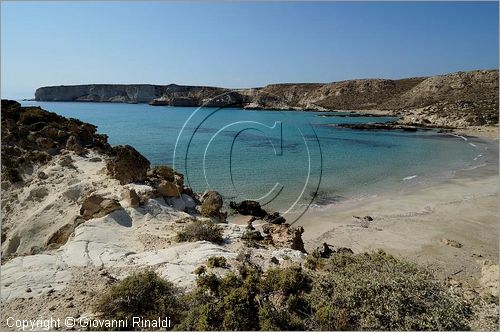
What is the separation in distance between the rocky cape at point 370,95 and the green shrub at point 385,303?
124ft

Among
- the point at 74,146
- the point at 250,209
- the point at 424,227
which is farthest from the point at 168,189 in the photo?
the point at 424,227

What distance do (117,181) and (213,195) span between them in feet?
12.8

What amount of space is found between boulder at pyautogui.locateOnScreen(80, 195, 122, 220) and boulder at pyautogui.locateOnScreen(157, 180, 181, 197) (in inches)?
67.6

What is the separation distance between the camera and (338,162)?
30859 millimetres

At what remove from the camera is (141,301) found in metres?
6.36

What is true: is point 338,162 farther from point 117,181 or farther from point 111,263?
point 111,263

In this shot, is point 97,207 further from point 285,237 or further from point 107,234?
point 285,237

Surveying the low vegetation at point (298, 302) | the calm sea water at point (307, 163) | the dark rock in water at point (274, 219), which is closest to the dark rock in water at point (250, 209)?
the dark rock in water at point (274, 219)

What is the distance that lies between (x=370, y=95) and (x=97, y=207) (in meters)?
119

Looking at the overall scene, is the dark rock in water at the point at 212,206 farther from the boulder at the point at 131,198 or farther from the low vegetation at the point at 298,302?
the low vegetation at the point at 298,302

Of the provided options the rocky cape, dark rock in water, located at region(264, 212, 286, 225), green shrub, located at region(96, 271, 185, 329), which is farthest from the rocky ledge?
the rocky cape

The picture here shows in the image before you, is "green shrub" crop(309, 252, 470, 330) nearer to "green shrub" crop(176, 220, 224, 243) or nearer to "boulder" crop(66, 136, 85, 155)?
"green shrub" crop(176, 220, 224, 243)

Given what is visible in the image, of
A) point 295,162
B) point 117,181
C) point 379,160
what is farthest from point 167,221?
point 379,160

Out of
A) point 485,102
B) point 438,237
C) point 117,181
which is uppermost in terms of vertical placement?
point 485,102
